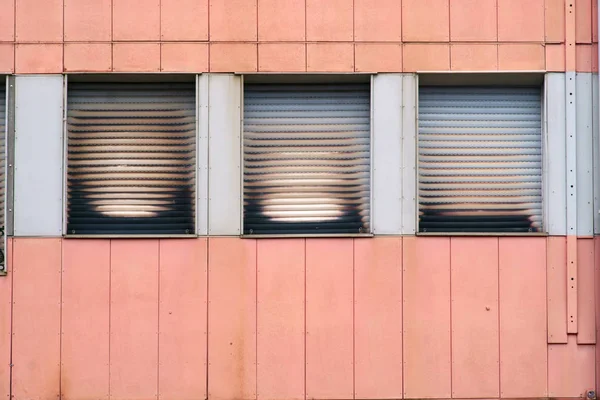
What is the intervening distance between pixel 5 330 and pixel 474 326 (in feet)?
17.3

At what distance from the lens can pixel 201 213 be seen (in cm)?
872

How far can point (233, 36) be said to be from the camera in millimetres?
8742

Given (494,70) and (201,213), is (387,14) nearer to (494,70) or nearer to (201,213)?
(494,70)

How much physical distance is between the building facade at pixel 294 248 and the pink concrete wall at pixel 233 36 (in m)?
0.02

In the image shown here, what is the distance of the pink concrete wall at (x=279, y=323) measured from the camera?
8680 mm

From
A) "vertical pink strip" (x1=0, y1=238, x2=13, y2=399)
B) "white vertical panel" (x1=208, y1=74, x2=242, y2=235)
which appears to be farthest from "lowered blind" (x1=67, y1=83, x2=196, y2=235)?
"vertical pink strip" (x1=0, y1=238, x2=13, y2=399)

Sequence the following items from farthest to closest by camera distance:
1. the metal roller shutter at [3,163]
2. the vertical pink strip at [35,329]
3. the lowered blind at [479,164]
Answer: the lowered blind at [479,164] < the metal roller shutter at [3,163] < the vertical pink strip at [35,329]

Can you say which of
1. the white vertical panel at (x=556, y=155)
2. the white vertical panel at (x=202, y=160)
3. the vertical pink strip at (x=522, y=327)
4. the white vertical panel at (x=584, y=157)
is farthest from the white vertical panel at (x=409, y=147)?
the white vertical panel at (x=202, y=160)

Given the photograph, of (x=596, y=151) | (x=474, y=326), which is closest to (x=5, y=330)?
(x=474, y=326)

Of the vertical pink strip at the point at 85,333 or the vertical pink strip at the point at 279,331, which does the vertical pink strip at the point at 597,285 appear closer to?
the vertical pink strip at the point at 279,331

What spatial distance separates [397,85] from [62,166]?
3.90 metres

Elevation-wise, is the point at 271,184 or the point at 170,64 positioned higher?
the point at 170,64

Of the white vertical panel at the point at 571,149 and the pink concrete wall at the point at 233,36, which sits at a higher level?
the pink concrete wall at the point at 233,36

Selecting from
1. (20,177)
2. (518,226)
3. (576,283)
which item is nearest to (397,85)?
(518,226)
